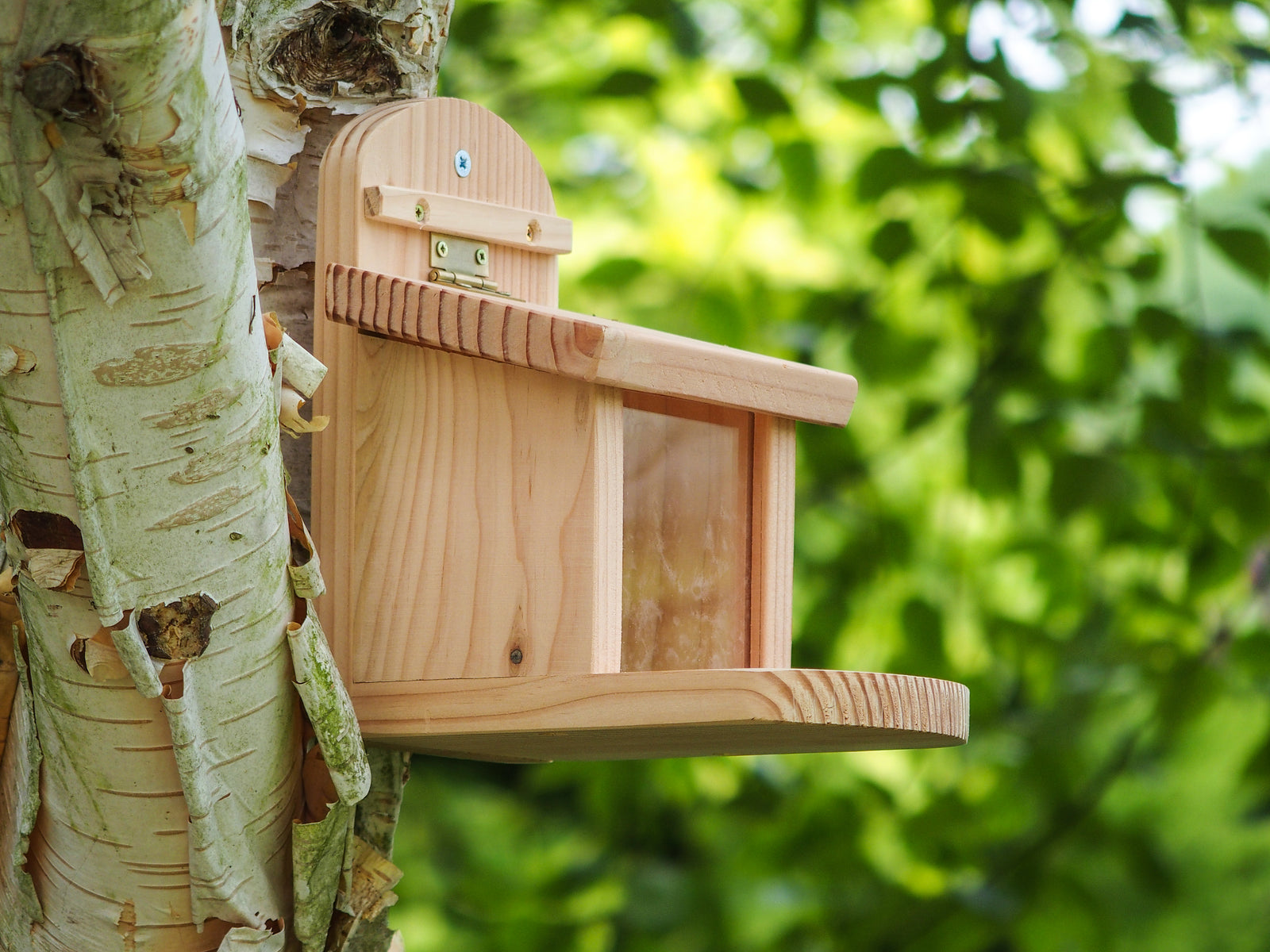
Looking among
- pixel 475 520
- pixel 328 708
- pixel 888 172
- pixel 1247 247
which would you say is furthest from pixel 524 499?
pixel 1247 247

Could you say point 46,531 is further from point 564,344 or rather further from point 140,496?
point 564,344

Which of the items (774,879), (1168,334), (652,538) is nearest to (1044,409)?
(1168,334)

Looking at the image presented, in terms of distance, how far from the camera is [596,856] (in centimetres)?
190

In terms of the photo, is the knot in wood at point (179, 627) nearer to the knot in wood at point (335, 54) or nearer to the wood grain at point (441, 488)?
the wood grain at point (441, 488)

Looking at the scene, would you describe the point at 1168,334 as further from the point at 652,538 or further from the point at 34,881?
the point at 34,881

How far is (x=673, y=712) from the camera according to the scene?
0.62 meters

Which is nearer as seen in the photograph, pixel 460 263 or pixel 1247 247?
pixel 460 263

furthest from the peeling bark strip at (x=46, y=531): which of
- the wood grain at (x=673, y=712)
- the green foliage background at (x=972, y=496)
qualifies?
the green foliage background at (x=972, y=496)

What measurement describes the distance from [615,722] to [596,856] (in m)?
1.34

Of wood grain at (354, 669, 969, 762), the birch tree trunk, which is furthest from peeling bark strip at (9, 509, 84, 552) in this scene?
wood grain at (354, 669, 969, 762)

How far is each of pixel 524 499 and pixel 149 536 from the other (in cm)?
24

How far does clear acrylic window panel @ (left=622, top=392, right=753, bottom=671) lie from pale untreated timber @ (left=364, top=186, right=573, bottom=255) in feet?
0.60

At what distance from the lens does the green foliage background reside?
1598 mm

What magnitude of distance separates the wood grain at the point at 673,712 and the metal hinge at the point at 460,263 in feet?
0.90
